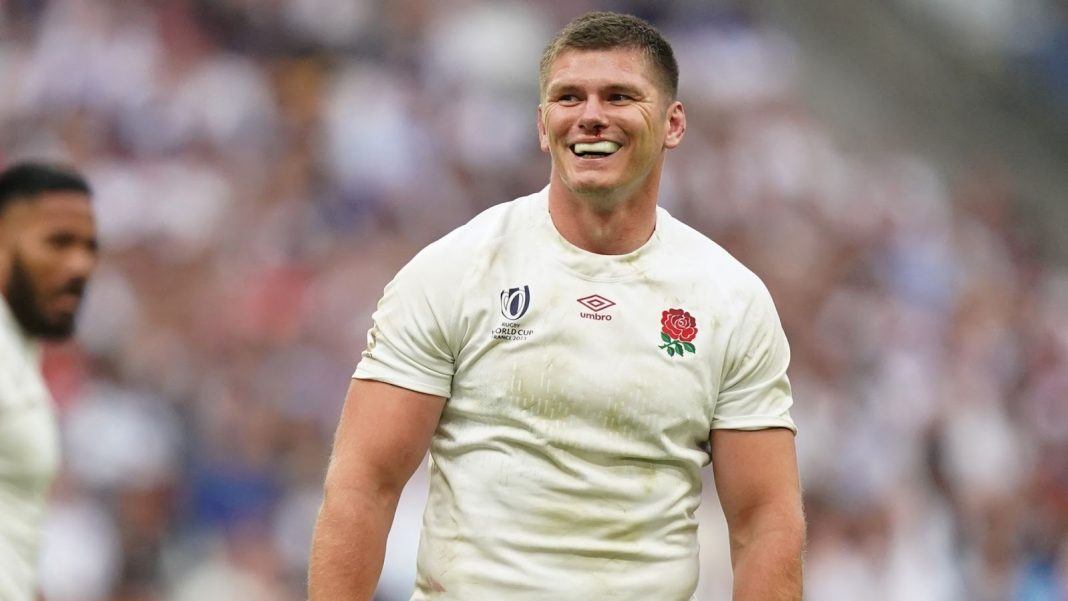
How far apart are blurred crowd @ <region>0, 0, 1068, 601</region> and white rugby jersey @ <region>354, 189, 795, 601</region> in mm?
4503

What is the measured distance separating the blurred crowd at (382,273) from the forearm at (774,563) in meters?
4.49

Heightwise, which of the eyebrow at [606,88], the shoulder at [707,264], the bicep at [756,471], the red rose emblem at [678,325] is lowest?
the bicep at [756,471]

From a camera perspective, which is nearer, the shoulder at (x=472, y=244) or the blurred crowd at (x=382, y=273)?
the shoulder at (x=472, y=244)

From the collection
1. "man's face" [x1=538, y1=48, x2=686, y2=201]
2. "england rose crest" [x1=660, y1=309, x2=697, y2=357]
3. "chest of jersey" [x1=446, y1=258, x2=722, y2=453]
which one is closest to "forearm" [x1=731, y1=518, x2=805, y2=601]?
"chest of jersey" [x1=446, y1=258, x2=722, y2=453]

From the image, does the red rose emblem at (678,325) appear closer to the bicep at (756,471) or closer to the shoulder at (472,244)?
the bicep at (756,471)

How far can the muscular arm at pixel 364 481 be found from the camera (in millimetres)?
3799

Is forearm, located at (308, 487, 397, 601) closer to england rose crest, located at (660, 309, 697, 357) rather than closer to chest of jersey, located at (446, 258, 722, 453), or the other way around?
chest of jersey, located at (446, 258, 722, 453)

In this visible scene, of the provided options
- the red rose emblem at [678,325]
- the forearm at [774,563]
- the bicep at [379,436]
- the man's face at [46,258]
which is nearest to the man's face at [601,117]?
the red rose emblem at [678,325]

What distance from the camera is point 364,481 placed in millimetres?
3836

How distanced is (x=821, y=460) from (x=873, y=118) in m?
5.17

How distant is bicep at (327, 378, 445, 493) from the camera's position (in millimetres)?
3842

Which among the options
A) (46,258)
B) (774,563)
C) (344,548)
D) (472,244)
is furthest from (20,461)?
(774,563)

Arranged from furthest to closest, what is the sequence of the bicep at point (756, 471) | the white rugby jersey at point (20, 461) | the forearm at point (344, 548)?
1. the white rugby jersey at point (20, 461)
2. the bicep at point (756, 471)
3. the forearm at point (344, 548)

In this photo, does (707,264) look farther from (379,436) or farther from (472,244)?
(379,436)
